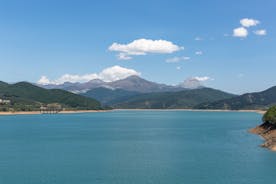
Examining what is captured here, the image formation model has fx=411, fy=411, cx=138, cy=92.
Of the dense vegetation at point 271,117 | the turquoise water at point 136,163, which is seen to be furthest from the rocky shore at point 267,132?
the turquoise water at point 136,163

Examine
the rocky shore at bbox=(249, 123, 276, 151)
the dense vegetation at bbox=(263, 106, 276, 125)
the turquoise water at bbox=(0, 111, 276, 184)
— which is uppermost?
the dense vegetation at bbox=(263, 106, 276, 125)

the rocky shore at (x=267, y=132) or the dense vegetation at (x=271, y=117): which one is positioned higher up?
the dense vegetation at (x=271, y=117)

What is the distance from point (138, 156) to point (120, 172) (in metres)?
22.3

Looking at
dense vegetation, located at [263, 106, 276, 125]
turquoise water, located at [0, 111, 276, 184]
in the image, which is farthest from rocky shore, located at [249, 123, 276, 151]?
turquoise water, located at [0, 111, 276, 184]

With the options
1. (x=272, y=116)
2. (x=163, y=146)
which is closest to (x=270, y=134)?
(x=272, y=116)

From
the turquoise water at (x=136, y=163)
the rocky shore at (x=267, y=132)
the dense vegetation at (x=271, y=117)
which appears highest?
the dense vegetation at (x=271, y=117)

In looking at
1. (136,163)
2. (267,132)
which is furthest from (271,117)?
(136,163)

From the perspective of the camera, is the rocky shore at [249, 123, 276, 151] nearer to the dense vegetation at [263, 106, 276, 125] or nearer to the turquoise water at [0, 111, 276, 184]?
the dense vegetation at [263, 106, 276, 125]

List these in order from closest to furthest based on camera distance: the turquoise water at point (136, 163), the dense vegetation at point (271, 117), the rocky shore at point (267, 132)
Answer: the turquoise water at point (136, 163) → the rocky shore at point (267, 132) → the dense vegetation at point (271, 117)

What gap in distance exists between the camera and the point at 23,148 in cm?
12788

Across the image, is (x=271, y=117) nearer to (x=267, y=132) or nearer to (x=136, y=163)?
(x=267, y=132)

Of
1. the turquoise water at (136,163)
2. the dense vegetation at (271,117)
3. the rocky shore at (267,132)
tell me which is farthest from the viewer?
the dense vegetation at (271,117)

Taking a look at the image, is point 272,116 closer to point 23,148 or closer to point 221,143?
point 221,143

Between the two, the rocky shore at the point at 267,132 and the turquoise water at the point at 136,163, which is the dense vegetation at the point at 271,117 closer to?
the rocky shore at the point at 267,132
